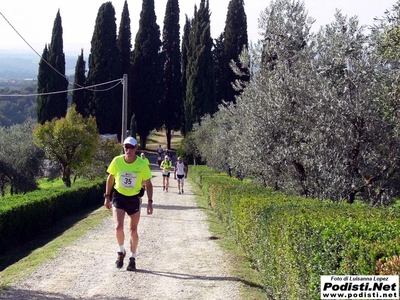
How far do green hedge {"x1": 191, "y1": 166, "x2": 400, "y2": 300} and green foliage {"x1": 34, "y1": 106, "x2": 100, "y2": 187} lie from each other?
645 inches

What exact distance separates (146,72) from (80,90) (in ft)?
21.5

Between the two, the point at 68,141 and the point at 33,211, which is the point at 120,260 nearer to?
the point at 33,211

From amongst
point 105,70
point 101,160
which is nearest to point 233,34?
point 105,70

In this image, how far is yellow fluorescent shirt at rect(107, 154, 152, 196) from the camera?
795 centimetres

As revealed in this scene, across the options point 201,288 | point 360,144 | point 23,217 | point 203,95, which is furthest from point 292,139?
point 203,95

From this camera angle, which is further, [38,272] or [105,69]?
[105,69]

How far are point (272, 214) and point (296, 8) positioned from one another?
23.1 feet

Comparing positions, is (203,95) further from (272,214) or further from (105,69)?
(272,214)

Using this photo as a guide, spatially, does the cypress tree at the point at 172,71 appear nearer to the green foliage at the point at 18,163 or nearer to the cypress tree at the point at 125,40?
the cypress tree at the point at 125,40

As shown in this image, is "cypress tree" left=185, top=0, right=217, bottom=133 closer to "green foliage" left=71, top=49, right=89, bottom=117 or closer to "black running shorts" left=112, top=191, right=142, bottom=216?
"green foliage" left=71, top=49, right=89, bottom=117

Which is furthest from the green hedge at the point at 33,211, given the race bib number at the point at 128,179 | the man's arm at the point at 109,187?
the race bib number at the point at 128,179

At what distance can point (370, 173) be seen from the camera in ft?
33.1

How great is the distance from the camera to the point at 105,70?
50.2 meters

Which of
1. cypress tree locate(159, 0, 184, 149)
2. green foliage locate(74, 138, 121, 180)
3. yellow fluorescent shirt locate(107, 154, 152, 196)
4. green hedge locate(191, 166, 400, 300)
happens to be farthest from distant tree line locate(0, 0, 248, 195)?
green hedge locate(191, 166, 400, 300)
